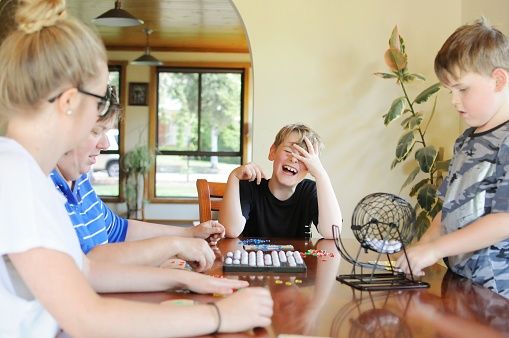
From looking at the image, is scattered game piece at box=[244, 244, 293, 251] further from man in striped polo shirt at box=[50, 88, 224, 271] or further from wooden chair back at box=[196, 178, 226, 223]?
wooden chair back at box=[196, 178, 226, 223]

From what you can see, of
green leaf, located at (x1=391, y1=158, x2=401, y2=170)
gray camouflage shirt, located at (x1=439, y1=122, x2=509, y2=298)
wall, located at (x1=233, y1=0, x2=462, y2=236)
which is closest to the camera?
gray camouflage shirt, located at (x1=439, y1=122, x2=509, y2=298)

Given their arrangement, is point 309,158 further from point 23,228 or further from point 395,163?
point 23,228

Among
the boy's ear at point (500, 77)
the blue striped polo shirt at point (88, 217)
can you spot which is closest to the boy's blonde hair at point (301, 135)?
the blue striped polo shirt at point (88, 217)

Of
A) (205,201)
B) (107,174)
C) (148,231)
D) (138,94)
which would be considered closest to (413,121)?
(205,201)

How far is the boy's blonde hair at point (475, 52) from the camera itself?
1.59 meters

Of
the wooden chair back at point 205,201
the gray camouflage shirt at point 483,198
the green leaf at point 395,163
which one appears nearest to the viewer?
the gray camouflage shirt at point 483,198

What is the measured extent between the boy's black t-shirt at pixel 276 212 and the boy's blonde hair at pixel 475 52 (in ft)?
3.18

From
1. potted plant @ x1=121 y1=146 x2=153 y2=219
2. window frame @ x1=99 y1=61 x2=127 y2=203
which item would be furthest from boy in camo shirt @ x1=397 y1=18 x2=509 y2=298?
window frame @ x1=99 y1=61 x2=127 y2=203

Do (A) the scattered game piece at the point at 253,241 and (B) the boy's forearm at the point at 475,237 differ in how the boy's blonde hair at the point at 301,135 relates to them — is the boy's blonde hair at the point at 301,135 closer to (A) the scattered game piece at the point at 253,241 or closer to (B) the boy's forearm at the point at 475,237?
(A) the scattered game piece at the point at 253,241

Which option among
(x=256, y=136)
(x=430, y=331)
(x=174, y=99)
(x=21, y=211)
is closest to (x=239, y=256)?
(x=430, y=331)

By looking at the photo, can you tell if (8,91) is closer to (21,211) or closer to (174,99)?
(21,211)

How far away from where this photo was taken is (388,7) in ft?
11.8

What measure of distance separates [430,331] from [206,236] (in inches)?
40.2

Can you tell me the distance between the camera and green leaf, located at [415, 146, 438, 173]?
10.7 ft
